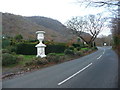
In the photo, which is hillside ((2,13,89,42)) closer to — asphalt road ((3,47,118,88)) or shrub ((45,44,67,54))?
shrub ((45,44,67,54))

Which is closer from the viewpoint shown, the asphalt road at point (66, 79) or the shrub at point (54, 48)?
the asphalt road at point (66, 79)

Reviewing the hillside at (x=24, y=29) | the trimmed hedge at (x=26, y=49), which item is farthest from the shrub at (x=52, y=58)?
the hillside at (x=24, y=29)

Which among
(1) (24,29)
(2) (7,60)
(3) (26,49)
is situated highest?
(1) (24,29)

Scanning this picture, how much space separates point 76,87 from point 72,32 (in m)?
45.0

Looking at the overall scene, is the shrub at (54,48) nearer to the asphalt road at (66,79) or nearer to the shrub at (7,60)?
the shrub at (7,60)

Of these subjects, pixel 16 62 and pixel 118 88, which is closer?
pixel 118 88

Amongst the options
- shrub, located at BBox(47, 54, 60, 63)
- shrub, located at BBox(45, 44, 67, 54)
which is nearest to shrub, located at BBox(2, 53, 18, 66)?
shrub, located at BBox(47, 54, 60, 63)

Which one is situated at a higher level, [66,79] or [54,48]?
[54,48]

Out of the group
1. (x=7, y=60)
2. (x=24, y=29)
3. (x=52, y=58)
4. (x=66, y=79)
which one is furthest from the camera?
(x=24, y=29)

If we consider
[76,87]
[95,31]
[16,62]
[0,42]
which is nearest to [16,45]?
[0,42]

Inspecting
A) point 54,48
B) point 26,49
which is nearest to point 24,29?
point 54,48

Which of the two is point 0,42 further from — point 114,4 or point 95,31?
point 95,31

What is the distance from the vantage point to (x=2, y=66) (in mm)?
13188

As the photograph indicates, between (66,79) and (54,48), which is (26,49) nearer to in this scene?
(54,48)
